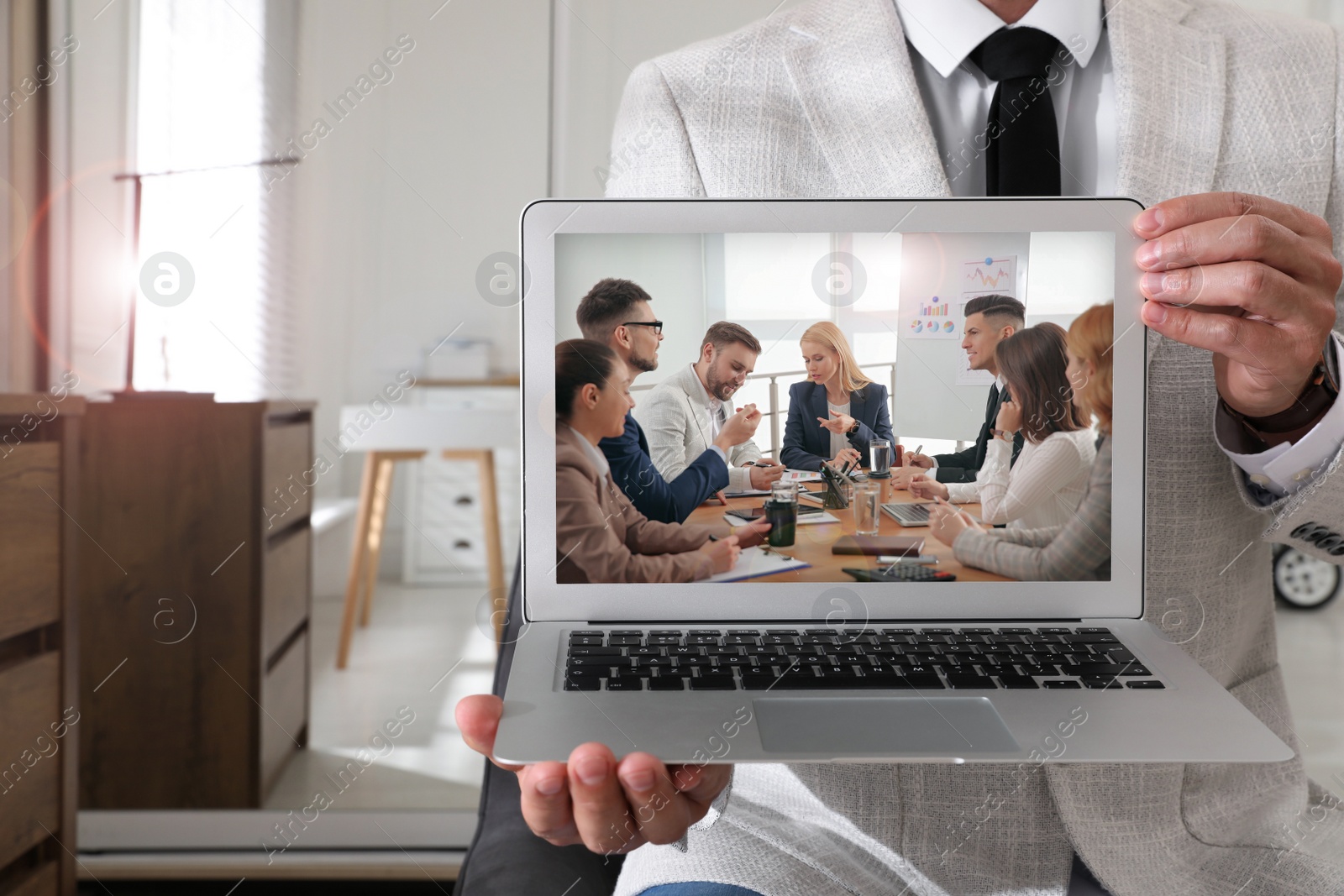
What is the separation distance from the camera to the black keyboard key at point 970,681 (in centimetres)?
49

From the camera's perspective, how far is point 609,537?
581mm

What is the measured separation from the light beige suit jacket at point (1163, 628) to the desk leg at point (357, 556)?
0.86m

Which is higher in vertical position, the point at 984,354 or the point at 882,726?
the point at 984,354

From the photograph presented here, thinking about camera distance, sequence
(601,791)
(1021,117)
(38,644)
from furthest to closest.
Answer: (38,644), (1021,117), (601,791)

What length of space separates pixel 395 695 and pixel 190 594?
365 mm

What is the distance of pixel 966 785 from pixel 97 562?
1325mm

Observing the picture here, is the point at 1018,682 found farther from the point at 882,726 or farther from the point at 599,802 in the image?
the point at 599,802

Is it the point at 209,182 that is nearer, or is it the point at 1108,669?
the point at 1108,669

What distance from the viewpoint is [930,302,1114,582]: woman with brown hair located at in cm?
56

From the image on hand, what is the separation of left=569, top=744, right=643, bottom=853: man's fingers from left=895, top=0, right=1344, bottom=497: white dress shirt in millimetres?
579

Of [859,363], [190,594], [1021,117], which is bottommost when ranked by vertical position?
[190,594]

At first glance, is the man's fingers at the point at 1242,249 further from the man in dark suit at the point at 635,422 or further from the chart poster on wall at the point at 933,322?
the man in dark suit at the point at 635,422

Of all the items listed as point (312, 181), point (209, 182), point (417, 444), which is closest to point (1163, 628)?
point (417, 444)

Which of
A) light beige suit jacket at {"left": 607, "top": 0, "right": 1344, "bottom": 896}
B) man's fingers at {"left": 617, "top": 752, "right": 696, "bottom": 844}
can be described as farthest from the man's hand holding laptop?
light beige suit jacket at {"left": 607, "top": 0, "right": 1344, "bottom": 896}
